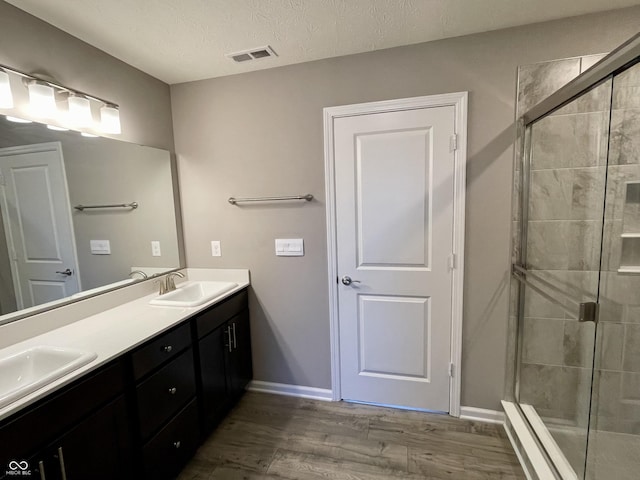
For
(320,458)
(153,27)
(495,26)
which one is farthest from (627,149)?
(153,27)

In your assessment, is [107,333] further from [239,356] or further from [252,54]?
[252,54]

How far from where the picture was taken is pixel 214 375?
1958 mm

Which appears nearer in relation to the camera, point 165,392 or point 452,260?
point 165,392

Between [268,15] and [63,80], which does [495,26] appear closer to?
[268,15]

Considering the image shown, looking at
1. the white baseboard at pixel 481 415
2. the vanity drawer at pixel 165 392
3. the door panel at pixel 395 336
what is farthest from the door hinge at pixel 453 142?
the vanity drawer at pixel 165 392

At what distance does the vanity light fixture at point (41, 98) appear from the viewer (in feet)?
4.75

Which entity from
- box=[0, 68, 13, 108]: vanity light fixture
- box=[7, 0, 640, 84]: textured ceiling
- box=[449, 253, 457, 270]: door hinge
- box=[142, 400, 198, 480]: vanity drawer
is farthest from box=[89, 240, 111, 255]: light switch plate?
box=[449, 253, 457, 270]: door hinge

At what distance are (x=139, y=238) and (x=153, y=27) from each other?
4.22 feet

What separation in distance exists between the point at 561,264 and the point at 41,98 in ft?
9.67

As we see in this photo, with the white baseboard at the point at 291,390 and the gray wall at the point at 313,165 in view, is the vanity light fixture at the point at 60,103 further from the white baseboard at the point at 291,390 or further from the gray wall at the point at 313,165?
the white baseboard at the point at 291,390

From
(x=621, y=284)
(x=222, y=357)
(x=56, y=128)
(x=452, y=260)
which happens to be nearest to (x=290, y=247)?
(x=222, y=357)

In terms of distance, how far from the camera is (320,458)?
1771 mm

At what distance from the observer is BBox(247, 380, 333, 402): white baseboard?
7.54ft

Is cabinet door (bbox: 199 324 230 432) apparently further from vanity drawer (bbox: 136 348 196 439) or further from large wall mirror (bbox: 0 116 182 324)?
large wall mirror (bbox: 0 116 182 324)
